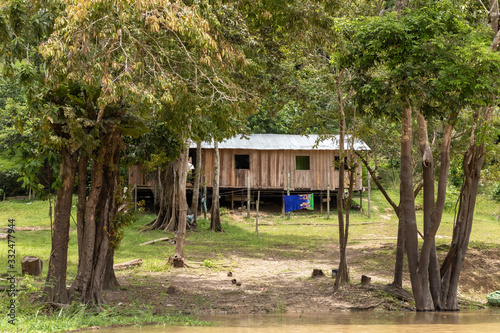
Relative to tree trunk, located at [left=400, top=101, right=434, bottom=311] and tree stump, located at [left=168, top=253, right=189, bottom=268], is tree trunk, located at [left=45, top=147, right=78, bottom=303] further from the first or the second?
tree trunk, located at [left=400, top=101, right=434, bottom=311]

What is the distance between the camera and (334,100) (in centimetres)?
1588

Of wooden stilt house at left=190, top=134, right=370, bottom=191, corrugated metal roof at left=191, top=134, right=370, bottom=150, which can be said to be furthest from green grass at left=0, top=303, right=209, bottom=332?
wooden stilt house at left=190, top=134, right=370, bottom=191

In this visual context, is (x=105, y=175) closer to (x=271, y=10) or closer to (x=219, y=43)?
(x=219, y=43)

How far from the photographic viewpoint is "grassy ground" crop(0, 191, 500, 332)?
8.02m

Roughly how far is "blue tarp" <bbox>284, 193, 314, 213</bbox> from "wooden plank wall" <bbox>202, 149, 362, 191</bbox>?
10.5 ft

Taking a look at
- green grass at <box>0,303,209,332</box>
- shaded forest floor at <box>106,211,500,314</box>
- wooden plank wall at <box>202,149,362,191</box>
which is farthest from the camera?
wooden plank wall at <box>202,149,362,191</box>

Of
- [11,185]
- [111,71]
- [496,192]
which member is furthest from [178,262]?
[496,192]

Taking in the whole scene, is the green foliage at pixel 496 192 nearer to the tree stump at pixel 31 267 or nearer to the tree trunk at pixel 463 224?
the tree trunk at pixel 463 224

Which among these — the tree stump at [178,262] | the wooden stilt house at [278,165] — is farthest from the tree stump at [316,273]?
the wooden stilt house at [278,165]

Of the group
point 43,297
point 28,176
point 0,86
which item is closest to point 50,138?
point 28,176

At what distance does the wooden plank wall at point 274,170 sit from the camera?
94.7ft

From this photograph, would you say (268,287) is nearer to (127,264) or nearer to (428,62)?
(127,264)

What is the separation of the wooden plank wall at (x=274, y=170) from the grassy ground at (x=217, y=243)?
5.91ft

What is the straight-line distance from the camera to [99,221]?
30.1 ft
